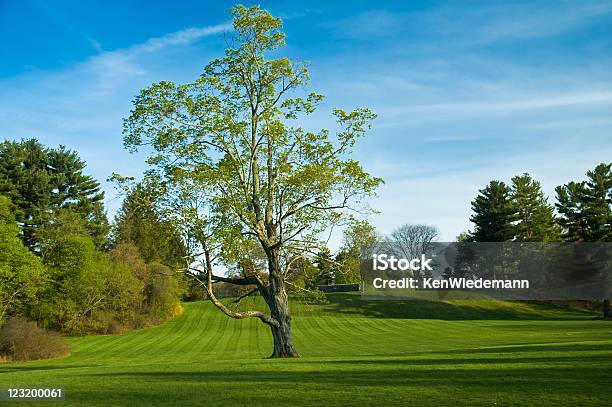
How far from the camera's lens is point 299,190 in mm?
22891

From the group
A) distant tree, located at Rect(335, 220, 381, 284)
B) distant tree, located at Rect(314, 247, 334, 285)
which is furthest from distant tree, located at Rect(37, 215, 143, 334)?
distant tree, located at Rect(335, 220, 381, 284)

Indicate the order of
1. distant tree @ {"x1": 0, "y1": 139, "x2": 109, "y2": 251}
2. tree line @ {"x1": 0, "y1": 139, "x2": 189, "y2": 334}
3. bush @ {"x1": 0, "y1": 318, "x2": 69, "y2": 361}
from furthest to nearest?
1. distant tree @ {"x1": 0, "y1": 139, "x2": 109, "y2": 251}
2. tree line @ {"x1": 0, "y1": 139, "x2": 189, "y2": 334}
3. bush @ {"x1": 0, "y1": 318, "x2": 69, "y2": 361}

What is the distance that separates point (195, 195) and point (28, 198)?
46.5 meters

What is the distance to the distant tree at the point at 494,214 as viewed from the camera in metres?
74.2

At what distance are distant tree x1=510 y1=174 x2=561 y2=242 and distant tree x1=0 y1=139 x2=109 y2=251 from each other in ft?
165

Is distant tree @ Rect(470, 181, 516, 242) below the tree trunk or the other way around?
the other way around

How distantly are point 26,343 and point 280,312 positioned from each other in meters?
25.1

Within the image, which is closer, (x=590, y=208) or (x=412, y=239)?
(x=590, y=208)

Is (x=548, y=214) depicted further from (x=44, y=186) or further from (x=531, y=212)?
(x=44, y=186)

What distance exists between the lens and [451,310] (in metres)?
73.9

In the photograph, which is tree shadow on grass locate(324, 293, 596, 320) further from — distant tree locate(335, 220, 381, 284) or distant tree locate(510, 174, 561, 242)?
distant tree locate(335, 220, 381, 284)

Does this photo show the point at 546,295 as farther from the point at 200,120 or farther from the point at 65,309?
the point at 200,120

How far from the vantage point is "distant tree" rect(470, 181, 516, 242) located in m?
74.2

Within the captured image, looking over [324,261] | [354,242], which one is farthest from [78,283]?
[354,242]
